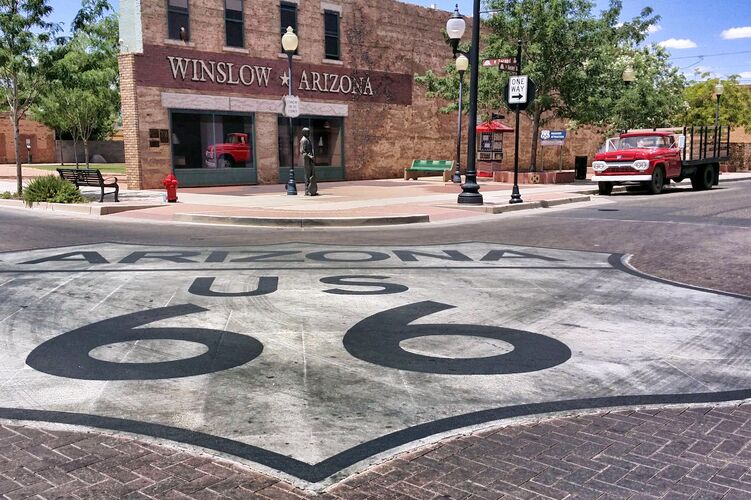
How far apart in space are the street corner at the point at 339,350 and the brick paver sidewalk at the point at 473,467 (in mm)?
174

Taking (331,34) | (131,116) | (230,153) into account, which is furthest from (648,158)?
(131,116)

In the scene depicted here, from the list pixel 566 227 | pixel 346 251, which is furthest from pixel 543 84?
pixel 346 251

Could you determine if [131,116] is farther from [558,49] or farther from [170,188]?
[558,49]

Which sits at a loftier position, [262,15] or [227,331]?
[262,15]

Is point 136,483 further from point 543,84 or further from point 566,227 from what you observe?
point 543,84

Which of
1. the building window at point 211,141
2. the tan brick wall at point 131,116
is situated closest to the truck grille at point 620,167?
the building window at point 211,141

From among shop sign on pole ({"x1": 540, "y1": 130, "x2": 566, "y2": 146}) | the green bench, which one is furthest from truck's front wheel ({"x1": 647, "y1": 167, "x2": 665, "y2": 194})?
the green bench

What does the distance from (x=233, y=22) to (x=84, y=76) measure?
7.99 metres

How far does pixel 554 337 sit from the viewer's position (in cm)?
569

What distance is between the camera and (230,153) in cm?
2586

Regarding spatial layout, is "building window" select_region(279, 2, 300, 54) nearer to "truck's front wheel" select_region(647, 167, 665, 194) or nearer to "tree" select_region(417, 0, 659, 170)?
"tree" select_region(417, 0, 659, 170)

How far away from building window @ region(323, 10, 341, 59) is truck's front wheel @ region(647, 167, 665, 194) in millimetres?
14239

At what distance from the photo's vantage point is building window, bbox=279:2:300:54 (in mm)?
26562

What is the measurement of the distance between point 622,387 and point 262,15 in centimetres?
2459
